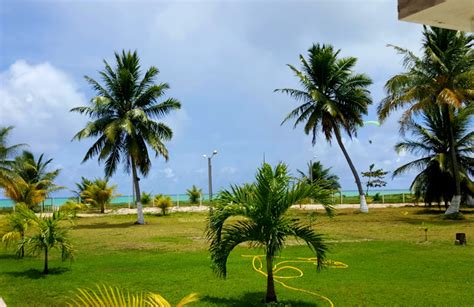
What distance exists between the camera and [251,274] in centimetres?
953

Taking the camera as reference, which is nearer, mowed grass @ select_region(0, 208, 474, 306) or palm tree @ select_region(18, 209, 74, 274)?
mowed grass @ select_region(0, 208, 474, 306)

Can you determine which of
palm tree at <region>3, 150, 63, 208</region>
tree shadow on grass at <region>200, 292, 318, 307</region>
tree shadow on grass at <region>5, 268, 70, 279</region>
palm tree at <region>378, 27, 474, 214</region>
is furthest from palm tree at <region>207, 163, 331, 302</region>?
palm tree at <region>3, 150, 63, 208</region>

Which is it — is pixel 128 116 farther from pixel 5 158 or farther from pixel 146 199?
pixel 146 199

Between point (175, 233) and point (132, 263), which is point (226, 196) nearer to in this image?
point (132, 263)

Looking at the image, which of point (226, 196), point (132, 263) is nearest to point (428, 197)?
point (132, 263)

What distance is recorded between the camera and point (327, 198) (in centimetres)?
740

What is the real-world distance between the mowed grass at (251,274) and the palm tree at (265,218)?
22.1 inches

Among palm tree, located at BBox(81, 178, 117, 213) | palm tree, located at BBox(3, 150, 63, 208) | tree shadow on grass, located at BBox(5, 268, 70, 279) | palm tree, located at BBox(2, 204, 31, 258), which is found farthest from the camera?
palm tree, located at BBox(81, 178, 117, 213)

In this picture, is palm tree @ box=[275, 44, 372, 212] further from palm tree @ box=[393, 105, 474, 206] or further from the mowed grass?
the mowed grass

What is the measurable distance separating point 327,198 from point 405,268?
3.50m

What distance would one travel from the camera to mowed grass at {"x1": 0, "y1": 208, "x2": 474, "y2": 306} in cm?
758

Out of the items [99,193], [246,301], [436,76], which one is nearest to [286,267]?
[246,301]

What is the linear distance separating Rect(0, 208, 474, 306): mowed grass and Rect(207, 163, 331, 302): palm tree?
1.84ft

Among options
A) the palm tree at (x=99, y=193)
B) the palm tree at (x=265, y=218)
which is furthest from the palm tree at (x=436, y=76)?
the palm tree at (x=99, y=193)
